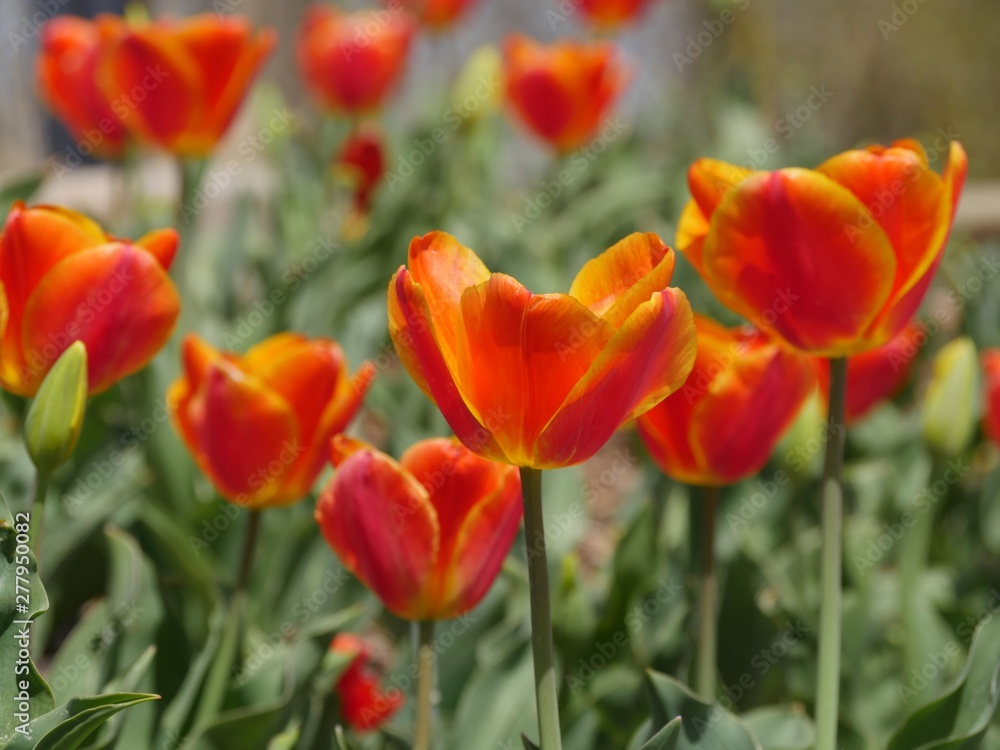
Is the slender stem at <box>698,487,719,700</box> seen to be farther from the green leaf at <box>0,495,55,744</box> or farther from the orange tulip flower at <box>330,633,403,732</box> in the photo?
the green leaf at <box>0,495,55,744</box>

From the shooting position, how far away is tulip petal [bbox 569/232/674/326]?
63cm

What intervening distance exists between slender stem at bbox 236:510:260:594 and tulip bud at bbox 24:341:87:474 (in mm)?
236

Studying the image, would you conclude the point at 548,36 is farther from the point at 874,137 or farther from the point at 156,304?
the point at 156,304

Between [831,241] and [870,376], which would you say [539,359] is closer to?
[831,241]

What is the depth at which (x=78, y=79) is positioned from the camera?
1.97 meters

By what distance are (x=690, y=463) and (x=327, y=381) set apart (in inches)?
12.2

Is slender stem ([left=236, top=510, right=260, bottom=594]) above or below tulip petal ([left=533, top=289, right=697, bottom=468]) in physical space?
below

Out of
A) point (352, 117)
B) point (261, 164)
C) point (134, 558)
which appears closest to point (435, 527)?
point (134, 558)

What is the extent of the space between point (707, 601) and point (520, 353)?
1.41ft

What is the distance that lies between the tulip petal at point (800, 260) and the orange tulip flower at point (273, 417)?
1.12ft

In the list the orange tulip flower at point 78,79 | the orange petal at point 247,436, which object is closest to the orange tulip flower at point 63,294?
the orange petal at point 247,436

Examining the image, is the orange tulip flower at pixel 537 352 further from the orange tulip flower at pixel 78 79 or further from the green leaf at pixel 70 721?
the orange tulip flower at pixel 78 79

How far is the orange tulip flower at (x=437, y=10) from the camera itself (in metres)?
2.98

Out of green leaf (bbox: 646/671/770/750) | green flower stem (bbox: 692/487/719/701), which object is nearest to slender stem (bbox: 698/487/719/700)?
green flower stem (bbox: 692/487/719/701)
